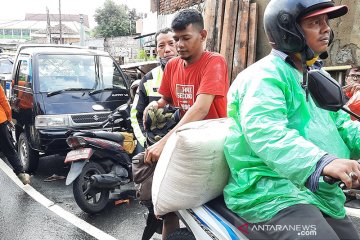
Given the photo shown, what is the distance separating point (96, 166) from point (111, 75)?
2674 mm

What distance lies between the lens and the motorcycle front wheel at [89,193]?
453 centimetres

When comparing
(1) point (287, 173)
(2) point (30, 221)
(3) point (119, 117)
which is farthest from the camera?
(3) point (119, 117)

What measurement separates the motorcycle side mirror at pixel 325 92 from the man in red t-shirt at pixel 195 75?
1053 millimetres

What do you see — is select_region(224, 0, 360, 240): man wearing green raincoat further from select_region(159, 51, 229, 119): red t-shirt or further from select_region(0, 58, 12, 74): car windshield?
select_region(0, 58, 12, 74): car windshield

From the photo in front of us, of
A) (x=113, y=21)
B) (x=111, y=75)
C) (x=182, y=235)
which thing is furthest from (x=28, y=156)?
(x=113, y=21)

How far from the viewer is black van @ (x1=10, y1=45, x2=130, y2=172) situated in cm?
598

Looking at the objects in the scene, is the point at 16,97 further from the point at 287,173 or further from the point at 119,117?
the point at 287,173

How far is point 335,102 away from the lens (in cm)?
162

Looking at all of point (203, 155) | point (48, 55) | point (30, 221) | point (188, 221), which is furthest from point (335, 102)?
point (48, 55)

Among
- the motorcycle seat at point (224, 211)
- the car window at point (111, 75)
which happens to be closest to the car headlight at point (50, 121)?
the car window at point (111, 75)

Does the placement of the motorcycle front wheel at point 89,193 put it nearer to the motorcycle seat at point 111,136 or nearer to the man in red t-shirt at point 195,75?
the motorcycle seat at point 111,136

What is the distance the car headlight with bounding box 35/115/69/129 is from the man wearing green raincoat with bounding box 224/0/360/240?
457 cm

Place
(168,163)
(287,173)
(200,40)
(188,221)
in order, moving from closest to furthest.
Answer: (287,173) < (168,163) < (188,221) < (200,40)

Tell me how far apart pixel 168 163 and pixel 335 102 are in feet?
2.72
